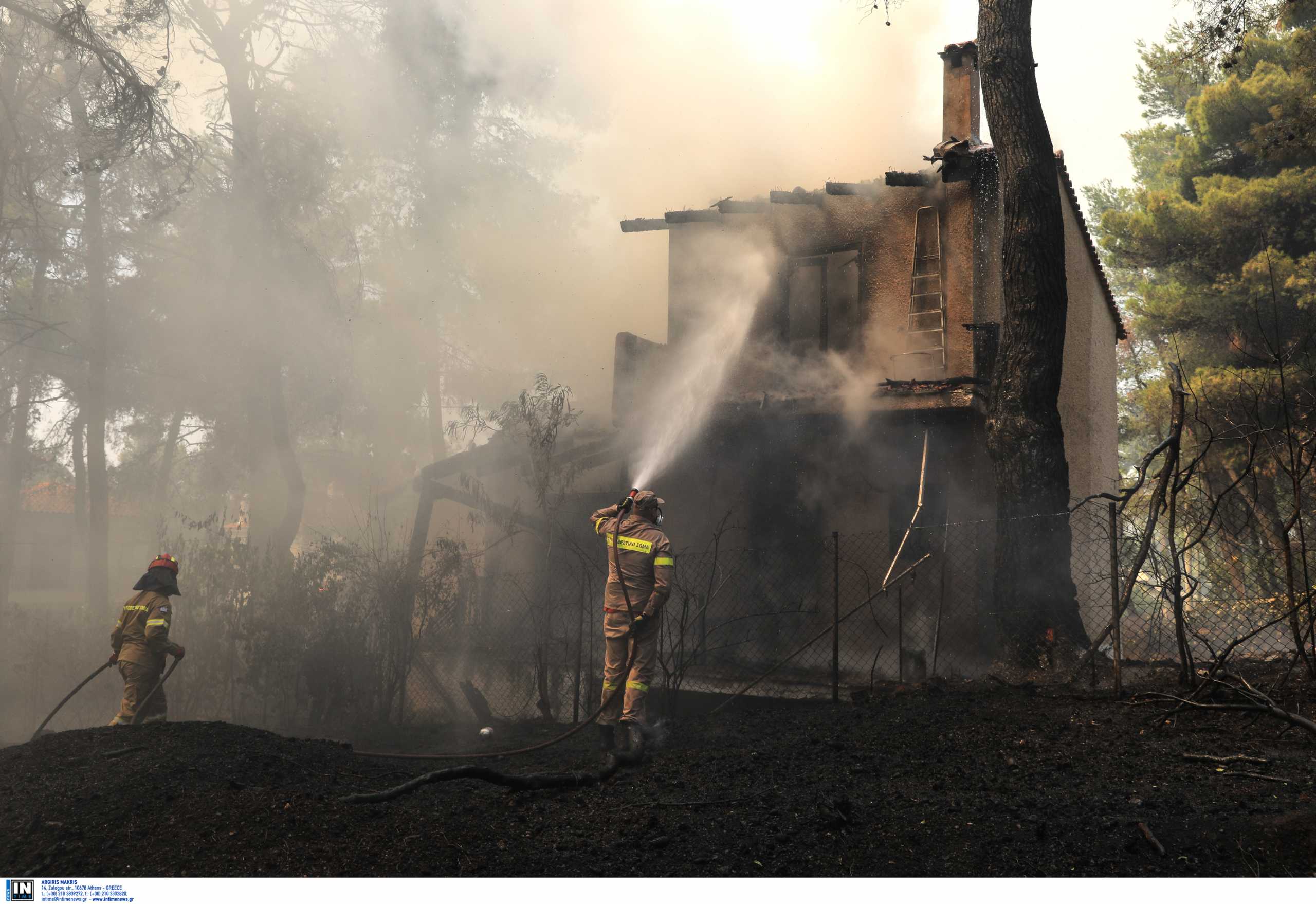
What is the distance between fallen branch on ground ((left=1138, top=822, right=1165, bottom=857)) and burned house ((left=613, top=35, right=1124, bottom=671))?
6.76m

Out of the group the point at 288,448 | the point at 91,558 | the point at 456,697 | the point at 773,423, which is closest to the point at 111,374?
the point at 91,558

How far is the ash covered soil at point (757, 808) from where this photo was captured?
378 cm

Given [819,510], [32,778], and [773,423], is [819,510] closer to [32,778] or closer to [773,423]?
[773,423]

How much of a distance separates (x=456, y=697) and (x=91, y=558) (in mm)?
11251

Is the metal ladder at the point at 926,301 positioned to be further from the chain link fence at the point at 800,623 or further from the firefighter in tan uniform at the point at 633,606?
the firefighter in tan uniform at the point at 633,606

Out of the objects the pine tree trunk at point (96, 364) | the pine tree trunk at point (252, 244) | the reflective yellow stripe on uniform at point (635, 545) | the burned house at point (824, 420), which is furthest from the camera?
the pine tree trunk at point (96, 364)

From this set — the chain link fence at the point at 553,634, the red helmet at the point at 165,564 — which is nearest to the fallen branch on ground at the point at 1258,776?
the chain link fence at the point at 553,634

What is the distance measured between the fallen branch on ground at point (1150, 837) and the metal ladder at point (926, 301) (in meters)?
8.44

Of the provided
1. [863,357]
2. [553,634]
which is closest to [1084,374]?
[863,357]

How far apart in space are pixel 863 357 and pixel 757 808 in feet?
28.7

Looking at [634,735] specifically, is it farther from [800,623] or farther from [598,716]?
[800,623]

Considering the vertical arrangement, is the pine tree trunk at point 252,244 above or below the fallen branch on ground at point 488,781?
above

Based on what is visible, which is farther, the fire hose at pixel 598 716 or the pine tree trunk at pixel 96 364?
the pine tree trunk at pixel 96 364

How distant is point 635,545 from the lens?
23.5 ft
